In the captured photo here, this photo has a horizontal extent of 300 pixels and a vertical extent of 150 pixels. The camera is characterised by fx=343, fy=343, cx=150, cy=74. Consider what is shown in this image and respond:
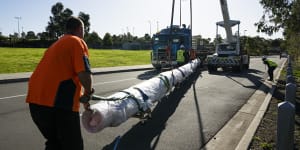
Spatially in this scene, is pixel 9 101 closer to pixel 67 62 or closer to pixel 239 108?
A: pixel 239 108

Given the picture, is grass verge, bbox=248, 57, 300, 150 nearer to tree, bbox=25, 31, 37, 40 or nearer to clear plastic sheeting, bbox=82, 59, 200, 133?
clear plastic sheeting, bbox=82, 59, 200, 133

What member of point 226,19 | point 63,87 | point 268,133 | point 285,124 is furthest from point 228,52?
point 63,87

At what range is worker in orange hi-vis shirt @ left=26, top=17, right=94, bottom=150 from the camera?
362 centimetres

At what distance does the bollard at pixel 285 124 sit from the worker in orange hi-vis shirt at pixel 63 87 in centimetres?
223

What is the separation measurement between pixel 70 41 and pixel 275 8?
11.6 meters

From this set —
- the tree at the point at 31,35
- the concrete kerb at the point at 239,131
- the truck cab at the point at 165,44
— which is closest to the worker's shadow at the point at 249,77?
the truck cab at the point at 165,44

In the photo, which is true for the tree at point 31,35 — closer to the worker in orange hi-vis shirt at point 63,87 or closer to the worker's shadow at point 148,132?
the worker's shadow at point 148,132

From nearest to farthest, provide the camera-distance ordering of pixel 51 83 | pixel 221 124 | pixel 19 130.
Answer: pixel 51 83 < pixel 19 130 < pixel 221 124

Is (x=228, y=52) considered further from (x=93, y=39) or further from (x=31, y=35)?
(x=31, y=35)

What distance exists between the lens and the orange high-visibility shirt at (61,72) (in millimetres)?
3617

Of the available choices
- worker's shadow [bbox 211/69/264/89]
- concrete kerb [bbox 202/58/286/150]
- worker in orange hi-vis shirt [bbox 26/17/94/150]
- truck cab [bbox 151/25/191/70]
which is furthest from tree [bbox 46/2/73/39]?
worker in orange hi-vis shirt [bbox 26/17/94/150]

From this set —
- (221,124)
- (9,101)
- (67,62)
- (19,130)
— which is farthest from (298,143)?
(9,101)

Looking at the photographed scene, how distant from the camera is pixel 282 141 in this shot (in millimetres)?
4086

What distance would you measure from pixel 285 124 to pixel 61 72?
2.62 m
